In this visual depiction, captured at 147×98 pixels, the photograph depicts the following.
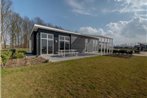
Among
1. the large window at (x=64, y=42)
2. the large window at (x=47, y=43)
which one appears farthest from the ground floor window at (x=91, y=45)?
the large window at (x=47, y=43)

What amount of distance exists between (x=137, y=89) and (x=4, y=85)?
5749mm

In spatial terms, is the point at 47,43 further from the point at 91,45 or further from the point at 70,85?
the point at 91,45

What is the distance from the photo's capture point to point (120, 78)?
7.46 meters

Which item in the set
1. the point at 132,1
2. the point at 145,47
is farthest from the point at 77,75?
the point at 145,47

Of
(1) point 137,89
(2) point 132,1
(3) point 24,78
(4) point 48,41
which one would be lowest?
(1) point 137,89

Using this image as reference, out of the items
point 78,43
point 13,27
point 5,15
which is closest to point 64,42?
point 78,43

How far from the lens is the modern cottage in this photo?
49.1ft

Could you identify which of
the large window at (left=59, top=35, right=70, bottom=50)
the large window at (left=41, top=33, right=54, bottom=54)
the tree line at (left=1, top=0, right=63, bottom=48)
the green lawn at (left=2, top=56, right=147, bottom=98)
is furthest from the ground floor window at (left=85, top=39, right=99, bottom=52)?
the green lawn at (left=2, top=56, right=147, bottom=98)

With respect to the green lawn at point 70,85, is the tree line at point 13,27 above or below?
above

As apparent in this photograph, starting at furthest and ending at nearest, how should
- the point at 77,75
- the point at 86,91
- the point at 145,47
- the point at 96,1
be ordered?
the point at 145,47, the point at 96,1, the point at 77,75, the point at 86,91

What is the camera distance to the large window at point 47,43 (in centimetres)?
1514

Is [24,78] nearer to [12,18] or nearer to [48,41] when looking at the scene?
[48,41]

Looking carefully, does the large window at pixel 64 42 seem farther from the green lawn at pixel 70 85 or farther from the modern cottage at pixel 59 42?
the green lawn at pixel 70 85

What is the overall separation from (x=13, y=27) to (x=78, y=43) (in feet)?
52.7
